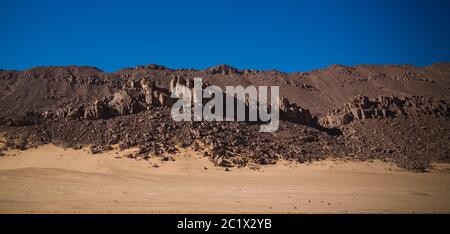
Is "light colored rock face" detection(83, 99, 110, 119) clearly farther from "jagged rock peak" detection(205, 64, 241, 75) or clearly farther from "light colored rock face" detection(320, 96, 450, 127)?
"jagged rock peak" detection(205, 64, 241, 75)

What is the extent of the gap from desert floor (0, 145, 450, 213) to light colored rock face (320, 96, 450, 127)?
41.7ft

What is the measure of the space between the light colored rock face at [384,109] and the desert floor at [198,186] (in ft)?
41.7

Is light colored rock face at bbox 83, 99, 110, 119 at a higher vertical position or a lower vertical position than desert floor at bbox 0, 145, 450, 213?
higher

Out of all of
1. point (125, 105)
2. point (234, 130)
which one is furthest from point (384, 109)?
point (125, 105)

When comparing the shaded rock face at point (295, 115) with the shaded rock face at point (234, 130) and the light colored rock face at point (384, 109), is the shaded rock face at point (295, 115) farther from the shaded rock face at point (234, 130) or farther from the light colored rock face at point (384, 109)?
the light colored rock face at point (384, 109)

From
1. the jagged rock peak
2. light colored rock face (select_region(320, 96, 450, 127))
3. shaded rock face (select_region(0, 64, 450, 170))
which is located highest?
the jagged rock peak

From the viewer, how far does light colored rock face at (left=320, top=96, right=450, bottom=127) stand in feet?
134

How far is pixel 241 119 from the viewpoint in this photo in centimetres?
3344

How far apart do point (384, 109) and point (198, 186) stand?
2880 cm

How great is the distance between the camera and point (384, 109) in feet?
135

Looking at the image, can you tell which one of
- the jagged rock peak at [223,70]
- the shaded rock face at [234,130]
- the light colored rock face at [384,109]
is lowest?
the shaded rock face at [234,130]

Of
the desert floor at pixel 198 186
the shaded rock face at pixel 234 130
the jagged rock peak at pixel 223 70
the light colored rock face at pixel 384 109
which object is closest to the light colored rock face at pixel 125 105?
the shaded rock face at pixel 234 130

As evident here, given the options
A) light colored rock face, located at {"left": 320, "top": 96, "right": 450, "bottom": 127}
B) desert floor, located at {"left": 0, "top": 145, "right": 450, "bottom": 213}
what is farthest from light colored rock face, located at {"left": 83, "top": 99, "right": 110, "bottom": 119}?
light colored rock face, located at {"left": 320, "top": 96, "right": 450, "bottom": 127}

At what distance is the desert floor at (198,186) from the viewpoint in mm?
14641
